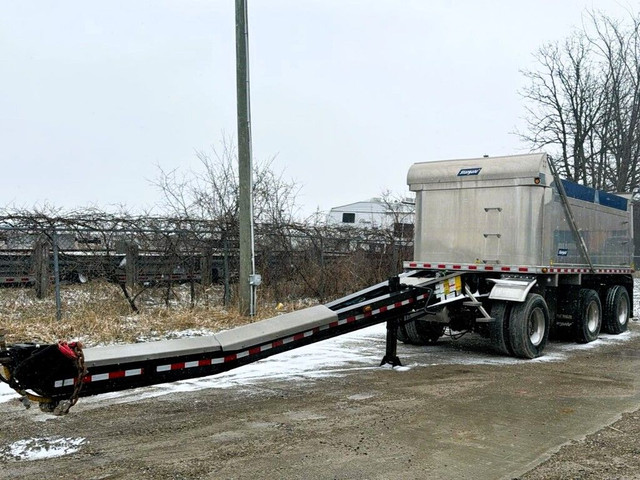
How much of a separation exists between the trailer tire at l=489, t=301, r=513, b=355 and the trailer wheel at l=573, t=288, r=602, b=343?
250 cm

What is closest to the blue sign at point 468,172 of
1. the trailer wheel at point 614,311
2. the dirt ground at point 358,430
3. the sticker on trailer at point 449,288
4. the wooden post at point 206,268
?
the sticker on trailer at point 449,288

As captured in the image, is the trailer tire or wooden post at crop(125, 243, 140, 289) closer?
the trailer tire

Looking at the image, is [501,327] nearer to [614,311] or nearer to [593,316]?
[593,316]

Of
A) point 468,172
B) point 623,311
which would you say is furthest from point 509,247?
point 623,311

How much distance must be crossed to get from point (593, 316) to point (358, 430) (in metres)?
7.92

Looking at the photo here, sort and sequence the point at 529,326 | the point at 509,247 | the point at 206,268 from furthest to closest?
the point at 206,268, the point at 509,247, the point at 529,326

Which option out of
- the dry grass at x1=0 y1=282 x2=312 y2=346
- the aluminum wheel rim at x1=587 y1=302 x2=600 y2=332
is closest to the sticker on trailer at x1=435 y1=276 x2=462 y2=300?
the aluminum wheel rim at x1=587 y1=302 x2=600 y2=332

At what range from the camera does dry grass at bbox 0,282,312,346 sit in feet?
36.1

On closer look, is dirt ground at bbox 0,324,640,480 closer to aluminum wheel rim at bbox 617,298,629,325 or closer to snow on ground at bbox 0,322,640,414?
snow on ground at bbox 0,322,640,414

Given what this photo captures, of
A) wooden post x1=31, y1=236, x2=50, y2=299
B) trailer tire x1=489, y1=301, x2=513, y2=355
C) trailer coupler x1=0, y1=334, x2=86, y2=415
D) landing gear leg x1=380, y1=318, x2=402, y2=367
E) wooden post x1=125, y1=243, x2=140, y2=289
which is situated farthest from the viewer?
wooden post x1=125, y1=243, x2=140, y2=289

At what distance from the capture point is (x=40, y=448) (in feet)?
18.6

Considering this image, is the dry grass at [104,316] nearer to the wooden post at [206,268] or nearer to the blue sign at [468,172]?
the wooden post at [206,268]

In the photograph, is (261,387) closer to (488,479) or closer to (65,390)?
(65,390)

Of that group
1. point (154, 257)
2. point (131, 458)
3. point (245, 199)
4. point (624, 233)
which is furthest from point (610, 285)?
point (131, 458)
